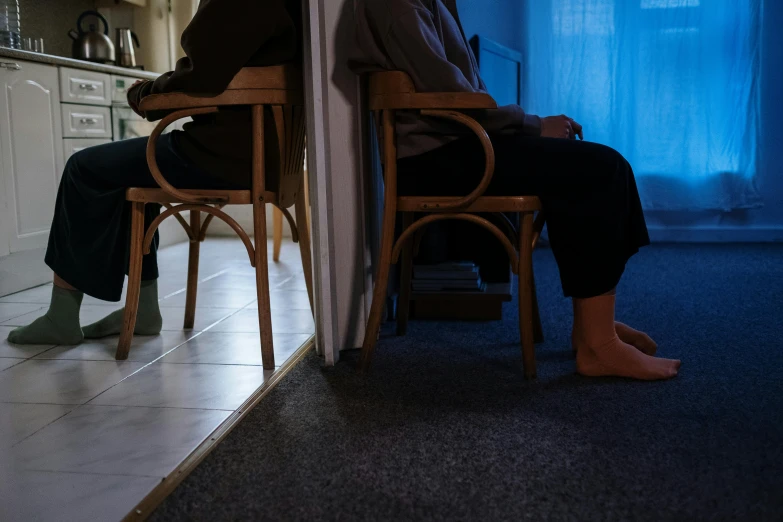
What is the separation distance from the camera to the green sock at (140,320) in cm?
234

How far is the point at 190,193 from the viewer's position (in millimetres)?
1958

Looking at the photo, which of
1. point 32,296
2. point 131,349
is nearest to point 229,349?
point 131,349

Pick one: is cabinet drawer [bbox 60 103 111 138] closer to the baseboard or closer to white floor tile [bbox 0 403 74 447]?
white floor tile [bbox 0 403 74 447]

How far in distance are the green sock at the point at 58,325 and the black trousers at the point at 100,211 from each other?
0.24 ft

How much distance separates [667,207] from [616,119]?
58 centimetres

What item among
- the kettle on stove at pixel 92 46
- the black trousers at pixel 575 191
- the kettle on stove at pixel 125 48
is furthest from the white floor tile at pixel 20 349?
the kettle on stove at pixel 125 48

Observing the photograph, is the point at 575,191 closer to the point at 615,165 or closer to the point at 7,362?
the point at 615,165

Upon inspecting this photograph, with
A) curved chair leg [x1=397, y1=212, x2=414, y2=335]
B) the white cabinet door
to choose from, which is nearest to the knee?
curved chair leg [x1=397, y1=212, x2=414, y2=335]

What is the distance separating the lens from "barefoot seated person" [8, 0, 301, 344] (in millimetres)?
1796

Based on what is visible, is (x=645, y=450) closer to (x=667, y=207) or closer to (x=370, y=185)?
(x=370, y=185)

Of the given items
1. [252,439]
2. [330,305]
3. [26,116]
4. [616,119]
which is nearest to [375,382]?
[330,305]

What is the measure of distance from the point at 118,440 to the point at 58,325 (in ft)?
2.70

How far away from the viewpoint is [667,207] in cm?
456

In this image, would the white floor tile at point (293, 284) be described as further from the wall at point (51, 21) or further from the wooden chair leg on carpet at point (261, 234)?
the wall at point (51, 21)
